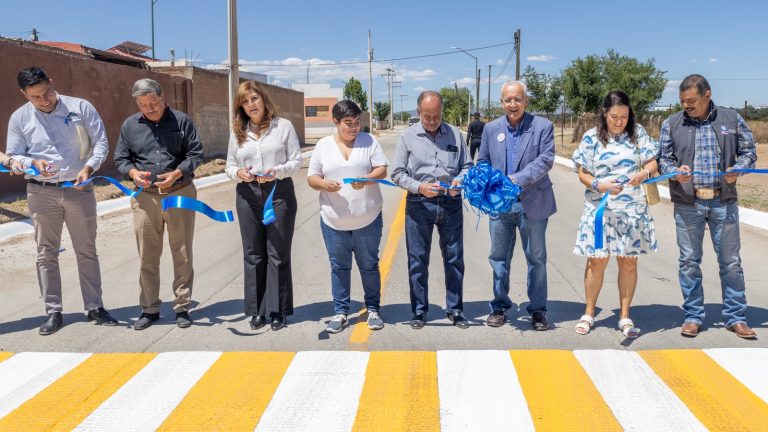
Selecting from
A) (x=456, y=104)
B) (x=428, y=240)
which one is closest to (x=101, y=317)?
(x=428, y=240)

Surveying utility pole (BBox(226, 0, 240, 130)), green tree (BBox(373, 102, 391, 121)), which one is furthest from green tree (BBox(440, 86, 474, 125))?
utility pole (BBox(226, 0, 240, 130))

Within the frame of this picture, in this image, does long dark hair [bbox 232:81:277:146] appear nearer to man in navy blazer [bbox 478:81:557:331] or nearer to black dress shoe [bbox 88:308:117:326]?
man in navy blazer [bbox 478:81:557:331]

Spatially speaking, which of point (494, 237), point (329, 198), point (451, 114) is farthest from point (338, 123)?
point (451, 114)

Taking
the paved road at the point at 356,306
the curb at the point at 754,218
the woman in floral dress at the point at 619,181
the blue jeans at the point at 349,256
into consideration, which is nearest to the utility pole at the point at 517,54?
the curb at the point at 754,218

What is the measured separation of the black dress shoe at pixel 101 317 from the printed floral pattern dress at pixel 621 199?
412cm

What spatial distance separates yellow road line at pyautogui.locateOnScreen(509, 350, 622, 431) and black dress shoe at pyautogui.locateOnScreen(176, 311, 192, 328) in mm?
2784

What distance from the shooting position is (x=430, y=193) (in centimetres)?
515

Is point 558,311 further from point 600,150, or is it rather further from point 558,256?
point 558,256

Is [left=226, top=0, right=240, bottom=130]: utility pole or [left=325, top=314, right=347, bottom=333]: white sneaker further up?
[left=226, top=0, right=240, bottom=130]: utility pole

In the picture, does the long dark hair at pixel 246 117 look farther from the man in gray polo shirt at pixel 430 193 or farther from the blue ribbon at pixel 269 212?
the man in gray polo shirt at pixel 430 193

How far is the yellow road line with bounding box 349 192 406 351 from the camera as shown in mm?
5258

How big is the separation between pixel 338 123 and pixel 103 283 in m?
3.70

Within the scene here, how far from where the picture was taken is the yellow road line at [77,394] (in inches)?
153

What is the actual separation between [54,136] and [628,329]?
501 cm
